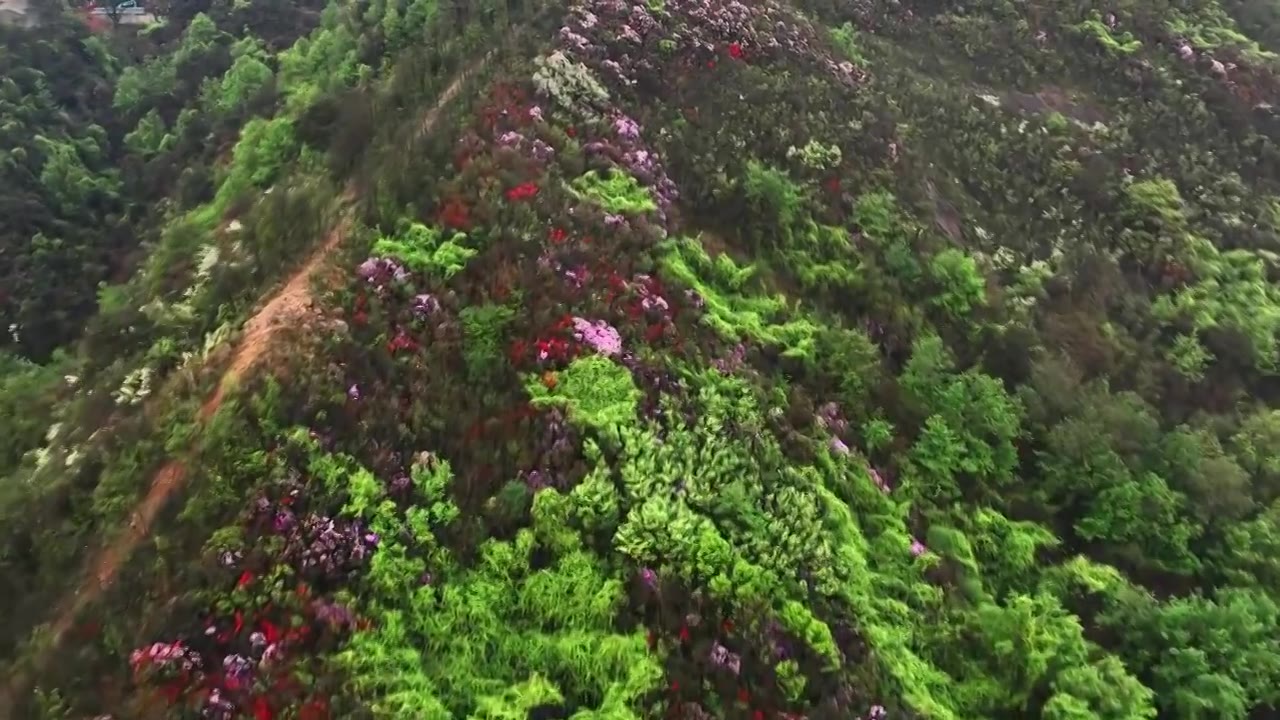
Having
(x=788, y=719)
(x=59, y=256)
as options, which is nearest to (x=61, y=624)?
(x=788, y=719)

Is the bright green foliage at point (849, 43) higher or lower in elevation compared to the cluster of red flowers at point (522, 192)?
lower

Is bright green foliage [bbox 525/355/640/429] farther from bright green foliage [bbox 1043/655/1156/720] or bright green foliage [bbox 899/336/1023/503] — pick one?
bright green foliage [bbox 1043/655/1156/720]

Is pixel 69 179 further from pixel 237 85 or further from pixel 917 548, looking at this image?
pixel 917 548

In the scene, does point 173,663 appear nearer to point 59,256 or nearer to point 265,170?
point 265,170

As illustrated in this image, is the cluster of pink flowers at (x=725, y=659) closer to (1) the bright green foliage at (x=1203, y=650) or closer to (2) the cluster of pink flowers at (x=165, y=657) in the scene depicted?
(2) the cluster of pink flowers at (x=165, y=657)

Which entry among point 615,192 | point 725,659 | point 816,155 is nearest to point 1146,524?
point 725,659

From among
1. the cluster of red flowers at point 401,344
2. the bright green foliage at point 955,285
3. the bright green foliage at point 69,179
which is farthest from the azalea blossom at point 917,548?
the bright green foliage at point 69,179

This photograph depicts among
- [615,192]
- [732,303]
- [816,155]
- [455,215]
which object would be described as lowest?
[732,303]
